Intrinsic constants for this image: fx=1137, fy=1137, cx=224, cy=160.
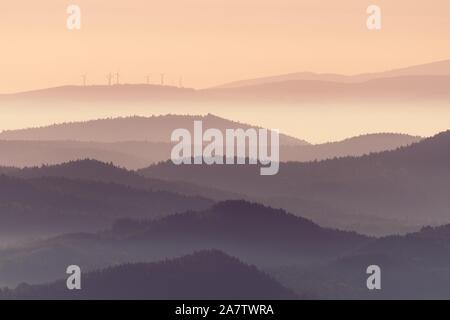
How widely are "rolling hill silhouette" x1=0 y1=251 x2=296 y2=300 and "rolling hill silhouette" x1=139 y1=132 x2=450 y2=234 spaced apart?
21708 mm

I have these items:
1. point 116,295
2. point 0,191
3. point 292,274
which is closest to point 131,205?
point 0,191

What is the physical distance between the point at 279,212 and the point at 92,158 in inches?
1528

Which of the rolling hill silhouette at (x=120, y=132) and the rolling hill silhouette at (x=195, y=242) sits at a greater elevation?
the rolling hill silhouette at (x=120, y=132)

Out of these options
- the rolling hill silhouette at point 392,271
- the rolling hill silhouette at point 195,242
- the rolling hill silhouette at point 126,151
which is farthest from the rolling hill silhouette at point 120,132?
the rolling hill silhouette at point 392,271

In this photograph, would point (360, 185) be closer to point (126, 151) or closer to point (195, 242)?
point (126, 151)

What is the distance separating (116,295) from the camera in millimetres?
71938

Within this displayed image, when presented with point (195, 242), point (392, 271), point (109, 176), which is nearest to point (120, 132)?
point (109, 176)

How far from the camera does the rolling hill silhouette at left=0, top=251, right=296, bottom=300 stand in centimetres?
7275

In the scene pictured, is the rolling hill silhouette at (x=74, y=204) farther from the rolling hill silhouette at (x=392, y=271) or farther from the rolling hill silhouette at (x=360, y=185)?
the rolling hill silhouette at (x=392, y=271)

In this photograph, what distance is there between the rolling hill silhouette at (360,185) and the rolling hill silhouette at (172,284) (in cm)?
2171

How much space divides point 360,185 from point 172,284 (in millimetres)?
55685

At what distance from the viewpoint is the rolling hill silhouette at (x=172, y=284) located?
239 ft

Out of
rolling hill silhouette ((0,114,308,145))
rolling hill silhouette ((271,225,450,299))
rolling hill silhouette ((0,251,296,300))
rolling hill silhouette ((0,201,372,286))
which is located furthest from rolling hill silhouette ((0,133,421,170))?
rolling hill silhouette ((0,251,296,300))
